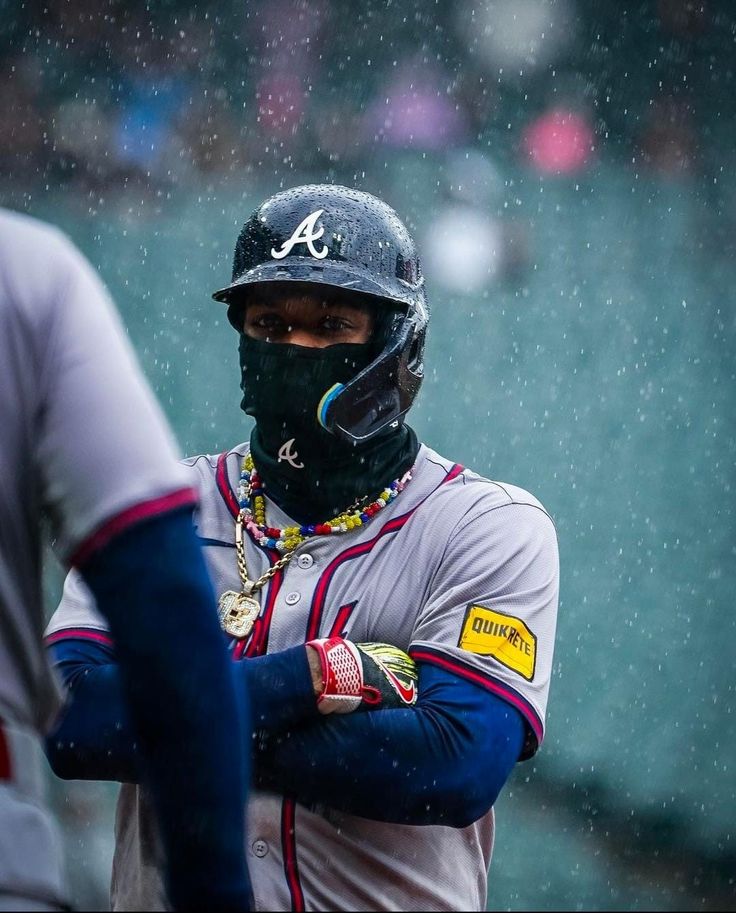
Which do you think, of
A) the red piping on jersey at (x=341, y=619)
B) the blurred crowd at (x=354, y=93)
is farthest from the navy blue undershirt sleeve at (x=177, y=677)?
the blurred crowd at (x=354, y=93)

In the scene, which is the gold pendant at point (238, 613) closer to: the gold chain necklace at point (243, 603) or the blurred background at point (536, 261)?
the gold chain necklace at point (243, 603)

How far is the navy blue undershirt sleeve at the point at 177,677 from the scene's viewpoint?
1.13 meters

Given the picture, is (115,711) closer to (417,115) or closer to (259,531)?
(259,531)

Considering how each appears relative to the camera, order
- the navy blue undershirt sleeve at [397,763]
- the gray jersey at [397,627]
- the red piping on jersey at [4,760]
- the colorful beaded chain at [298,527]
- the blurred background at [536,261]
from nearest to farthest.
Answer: the red piping on jersey at [4,760] < the navy blue undershirt sleeve at [397,763] < the gray jersey at [397,627] < the colorful beaded chain at [298,527] < the blurred background at [536,261]

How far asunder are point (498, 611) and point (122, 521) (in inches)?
50.8

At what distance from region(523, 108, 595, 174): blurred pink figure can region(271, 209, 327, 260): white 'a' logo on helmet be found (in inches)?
137

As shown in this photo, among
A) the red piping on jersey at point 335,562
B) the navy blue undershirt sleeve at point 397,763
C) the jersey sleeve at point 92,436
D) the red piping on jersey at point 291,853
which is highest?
the jersey sleeve at point 92,436

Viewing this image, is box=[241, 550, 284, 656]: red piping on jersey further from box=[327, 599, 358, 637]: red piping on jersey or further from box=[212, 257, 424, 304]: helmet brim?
box=[212, 257, 424, 304]: helmet brim

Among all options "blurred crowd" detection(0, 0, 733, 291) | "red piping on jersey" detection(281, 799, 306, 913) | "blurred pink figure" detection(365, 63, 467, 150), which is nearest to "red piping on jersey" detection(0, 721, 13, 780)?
"red piping on jersey" detection(281, 799, 306, 913)

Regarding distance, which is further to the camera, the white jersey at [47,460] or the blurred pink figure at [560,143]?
the blurred pink figure at [560,143]

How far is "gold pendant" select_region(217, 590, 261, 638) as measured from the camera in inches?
92.7

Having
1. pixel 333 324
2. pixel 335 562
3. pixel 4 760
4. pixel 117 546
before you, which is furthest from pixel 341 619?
pixel 117 546

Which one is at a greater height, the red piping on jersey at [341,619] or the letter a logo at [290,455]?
the letter a logo at [290,455]

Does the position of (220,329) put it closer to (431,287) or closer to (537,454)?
(431,287)
